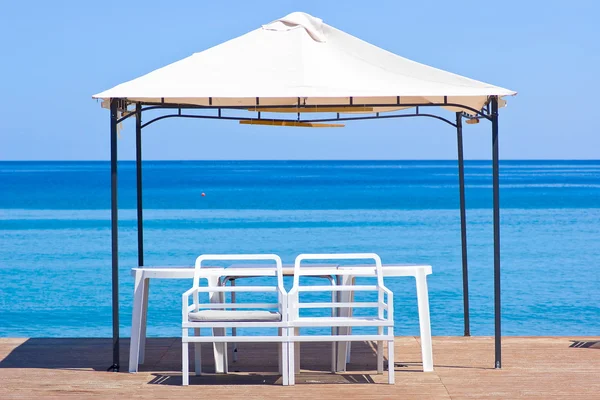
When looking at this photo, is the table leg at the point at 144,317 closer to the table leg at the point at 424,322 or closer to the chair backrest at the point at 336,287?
the chair backrest at the point at 336,287

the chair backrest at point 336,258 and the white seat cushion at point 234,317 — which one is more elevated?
the chair backrest at point 336,258

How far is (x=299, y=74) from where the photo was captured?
5840mm

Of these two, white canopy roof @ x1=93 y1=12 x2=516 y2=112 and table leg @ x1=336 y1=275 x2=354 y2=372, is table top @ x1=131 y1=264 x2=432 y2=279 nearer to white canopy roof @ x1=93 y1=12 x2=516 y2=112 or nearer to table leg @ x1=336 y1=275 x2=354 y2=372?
table leg @ x1=336 y1=275 x2=354 y2=372

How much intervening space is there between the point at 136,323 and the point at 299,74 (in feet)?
6.08

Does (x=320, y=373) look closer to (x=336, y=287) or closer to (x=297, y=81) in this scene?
(x=336, y=287)

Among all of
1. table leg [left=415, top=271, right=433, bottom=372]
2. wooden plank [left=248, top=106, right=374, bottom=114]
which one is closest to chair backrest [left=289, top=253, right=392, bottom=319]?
table leg [left=415, top=271, right=433, bottom=372]

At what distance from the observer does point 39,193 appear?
49.3 meters

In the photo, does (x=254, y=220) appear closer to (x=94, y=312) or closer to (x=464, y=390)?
(x=94, y=312)

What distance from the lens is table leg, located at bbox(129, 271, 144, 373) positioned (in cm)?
577

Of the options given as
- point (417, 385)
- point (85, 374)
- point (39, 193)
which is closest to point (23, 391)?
point (85, 374)

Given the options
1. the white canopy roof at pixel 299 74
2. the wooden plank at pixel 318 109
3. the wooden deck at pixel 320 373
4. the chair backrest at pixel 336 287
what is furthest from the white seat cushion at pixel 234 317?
the wooden plank at pixel 318 109

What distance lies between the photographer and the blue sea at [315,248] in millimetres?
12695

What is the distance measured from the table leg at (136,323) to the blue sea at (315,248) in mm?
5420

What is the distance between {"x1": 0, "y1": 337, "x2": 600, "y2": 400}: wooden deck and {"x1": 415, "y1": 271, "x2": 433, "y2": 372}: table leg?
3.4 inches
